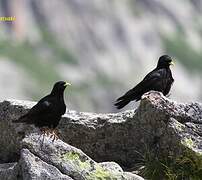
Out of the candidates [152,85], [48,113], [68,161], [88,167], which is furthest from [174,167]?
[152,85]

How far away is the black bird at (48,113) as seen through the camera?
18.3 meters

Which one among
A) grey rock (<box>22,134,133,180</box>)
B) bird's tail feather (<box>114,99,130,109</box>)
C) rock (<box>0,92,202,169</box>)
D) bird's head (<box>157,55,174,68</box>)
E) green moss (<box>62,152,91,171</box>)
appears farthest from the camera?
bird's head (<box>157,55,174,68</box>)

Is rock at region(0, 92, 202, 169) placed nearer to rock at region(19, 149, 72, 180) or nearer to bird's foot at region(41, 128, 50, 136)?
bird's foot at region(41, 128, 50, 136)

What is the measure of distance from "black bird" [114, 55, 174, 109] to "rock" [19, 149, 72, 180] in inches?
232

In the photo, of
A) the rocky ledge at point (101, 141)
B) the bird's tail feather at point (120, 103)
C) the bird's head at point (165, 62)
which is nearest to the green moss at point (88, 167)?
the rocky ledge at point (101, 141)

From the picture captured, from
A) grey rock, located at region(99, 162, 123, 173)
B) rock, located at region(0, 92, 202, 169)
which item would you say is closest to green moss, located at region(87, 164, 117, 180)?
grey rock, located at region(99, 162, 123, 173)

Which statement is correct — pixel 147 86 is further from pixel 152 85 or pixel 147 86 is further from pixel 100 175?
pixel 100 175

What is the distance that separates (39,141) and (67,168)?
3.63 ft

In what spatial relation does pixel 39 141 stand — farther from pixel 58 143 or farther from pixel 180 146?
pixel 180 146

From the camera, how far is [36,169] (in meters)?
15.7

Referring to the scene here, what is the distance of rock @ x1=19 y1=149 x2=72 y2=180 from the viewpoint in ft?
51.2

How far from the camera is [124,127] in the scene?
771 inches

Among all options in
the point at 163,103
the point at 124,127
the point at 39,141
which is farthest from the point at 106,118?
the point at 39,141

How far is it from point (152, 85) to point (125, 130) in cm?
217
